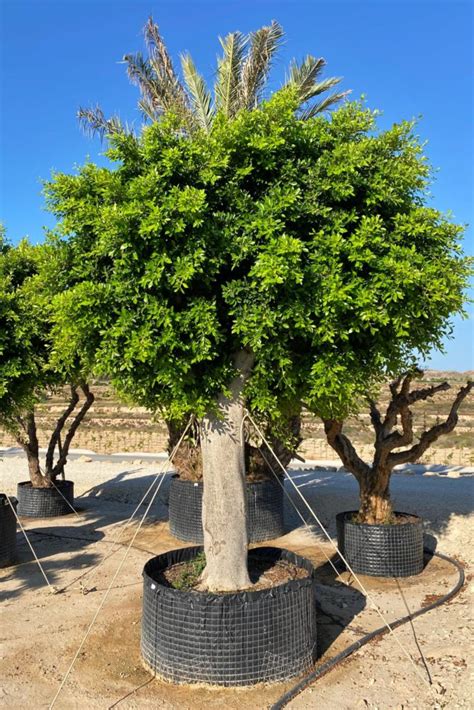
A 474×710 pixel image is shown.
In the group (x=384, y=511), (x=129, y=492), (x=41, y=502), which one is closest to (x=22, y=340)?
(x=384, y=511)

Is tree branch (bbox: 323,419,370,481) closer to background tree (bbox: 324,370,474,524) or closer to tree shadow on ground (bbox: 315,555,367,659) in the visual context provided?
background tree (bbox: 324,370,474,524)

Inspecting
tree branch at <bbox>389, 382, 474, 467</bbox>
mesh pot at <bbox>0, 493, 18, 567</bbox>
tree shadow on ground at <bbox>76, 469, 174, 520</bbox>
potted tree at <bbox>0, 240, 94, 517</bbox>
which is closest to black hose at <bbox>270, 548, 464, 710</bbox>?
tree branch at <bbox>389, 382, 474, 467</bbox>

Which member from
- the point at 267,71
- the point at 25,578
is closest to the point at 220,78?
the point at 267,71

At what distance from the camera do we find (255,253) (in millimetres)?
4969

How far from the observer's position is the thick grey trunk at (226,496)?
5840 millimetres

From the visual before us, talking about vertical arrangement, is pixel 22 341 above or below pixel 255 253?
below

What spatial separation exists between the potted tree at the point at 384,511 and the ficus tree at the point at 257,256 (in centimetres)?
249

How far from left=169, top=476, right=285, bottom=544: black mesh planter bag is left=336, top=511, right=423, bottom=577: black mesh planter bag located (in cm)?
224

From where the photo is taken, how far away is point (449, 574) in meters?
8.19

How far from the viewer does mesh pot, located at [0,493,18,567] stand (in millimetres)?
8680

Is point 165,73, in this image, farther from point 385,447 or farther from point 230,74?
point 385,447

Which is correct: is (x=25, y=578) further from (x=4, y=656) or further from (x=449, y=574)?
(x=449, y=574)

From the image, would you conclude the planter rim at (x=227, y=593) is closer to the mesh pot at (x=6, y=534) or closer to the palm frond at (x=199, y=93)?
the mesh pot at (x=6, y=534)

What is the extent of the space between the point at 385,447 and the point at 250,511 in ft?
8.97
